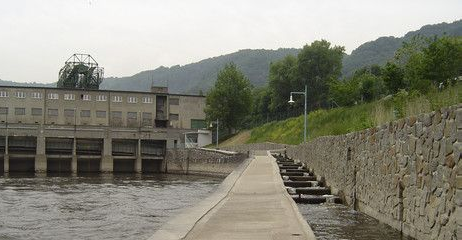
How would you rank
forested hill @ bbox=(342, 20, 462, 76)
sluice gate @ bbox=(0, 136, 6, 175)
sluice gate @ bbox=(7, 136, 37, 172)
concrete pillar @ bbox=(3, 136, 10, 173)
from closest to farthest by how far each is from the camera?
concrete pillar @ bbox=(3, 136, 10, 173) → sluice gate @ bbox=(0, 136, 6, 175) → sluice gate @ bbox=(7, 136, 37, 172) → forested hill @ bbox=(342, 20, 462, 76)

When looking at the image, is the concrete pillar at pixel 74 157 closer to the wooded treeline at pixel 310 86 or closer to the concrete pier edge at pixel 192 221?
the wooded treeline at pixel 310 86

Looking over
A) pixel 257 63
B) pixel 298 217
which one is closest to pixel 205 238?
pixel 298 217

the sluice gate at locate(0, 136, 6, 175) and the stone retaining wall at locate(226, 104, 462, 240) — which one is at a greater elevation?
the stone retaining wall at locate(226, 104, 462, 240)

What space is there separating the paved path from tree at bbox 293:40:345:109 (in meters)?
78.6

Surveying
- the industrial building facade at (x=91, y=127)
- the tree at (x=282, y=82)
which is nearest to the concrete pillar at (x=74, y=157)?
the industrial building facade at (x=91, y=127)

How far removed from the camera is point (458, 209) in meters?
7.40

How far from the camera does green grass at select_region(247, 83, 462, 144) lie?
36.1 ft

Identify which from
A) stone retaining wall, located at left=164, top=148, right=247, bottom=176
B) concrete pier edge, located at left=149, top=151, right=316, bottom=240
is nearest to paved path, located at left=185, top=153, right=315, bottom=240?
concrete pier edge, located at left=149, top=151, right=316, bottom=240

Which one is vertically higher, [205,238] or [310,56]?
[310,56]

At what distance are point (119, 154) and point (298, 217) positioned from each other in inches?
2979

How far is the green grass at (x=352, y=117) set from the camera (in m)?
11.0

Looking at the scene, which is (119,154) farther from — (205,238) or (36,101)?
(205,238)

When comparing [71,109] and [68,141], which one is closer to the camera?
[68,141]

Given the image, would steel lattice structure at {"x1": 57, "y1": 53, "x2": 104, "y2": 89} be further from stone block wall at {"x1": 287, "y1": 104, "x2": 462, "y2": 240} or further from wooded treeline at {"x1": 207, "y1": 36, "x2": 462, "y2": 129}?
stone block wall at {"x1": 287, "y1": 104, "x2": 462, "y2": 240}
